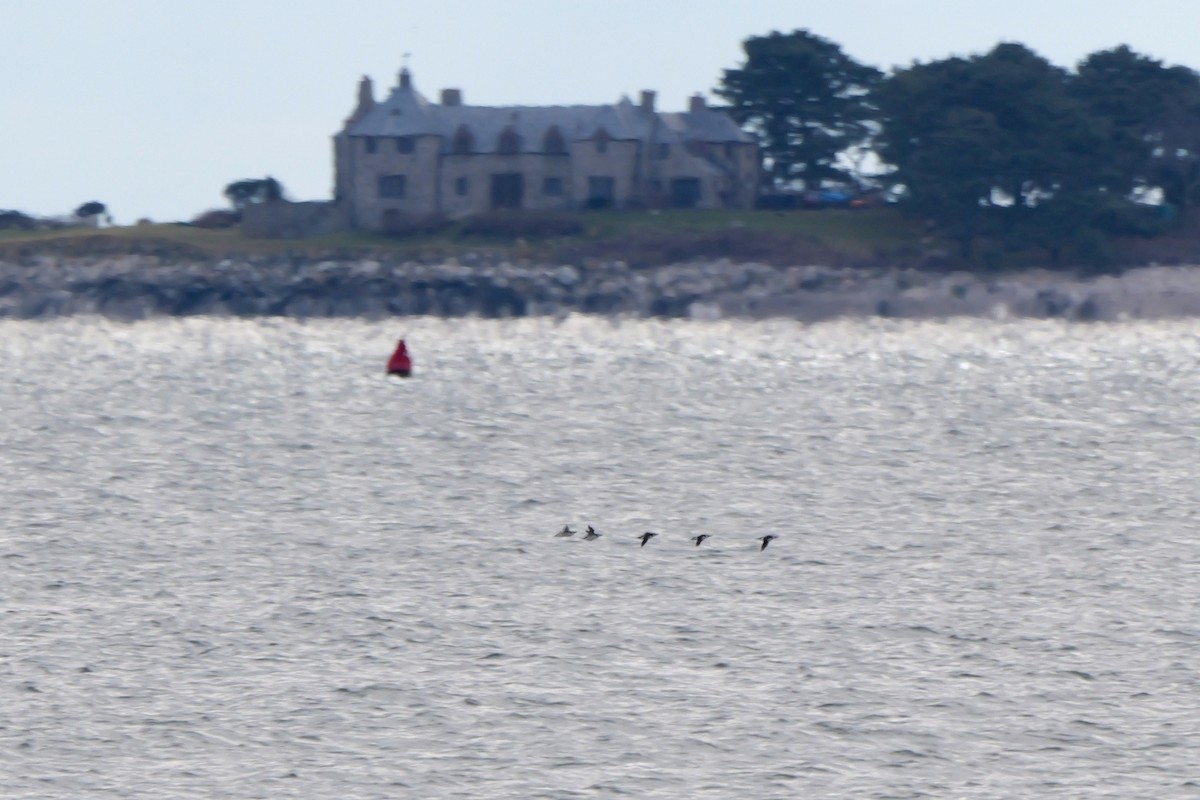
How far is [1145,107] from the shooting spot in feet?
323

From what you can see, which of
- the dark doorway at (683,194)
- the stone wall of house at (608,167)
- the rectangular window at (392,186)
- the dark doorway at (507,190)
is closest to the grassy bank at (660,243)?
the stone wall of house at (608,167)

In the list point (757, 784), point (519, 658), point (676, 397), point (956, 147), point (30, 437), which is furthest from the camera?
point (956, 147)

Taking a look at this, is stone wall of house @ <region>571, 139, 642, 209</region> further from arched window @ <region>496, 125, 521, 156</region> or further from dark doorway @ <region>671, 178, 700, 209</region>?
arched window @ <region>496, 125, 521, 156</region>

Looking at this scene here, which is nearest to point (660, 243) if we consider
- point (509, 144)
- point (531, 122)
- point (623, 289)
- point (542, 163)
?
point (623, 289)

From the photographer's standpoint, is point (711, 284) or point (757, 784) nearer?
point (757, 784)

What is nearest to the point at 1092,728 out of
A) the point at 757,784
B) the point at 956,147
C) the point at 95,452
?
the point at 757,784

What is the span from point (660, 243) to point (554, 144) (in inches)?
425

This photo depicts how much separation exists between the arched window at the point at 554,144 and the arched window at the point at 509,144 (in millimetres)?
1383

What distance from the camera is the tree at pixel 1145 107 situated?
3875 inches

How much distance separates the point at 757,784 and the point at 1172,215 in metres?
88.0

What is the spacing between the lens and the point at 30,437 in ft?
158

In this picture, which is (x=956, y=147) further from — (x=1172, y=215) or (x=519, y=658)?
(x=519, y=658)

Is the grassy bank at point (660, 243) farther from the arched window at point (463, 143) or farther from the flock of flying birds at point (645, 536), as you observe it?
the flock of flying birds at point (645, 536)

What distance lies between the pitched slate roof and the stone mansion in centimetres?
8
